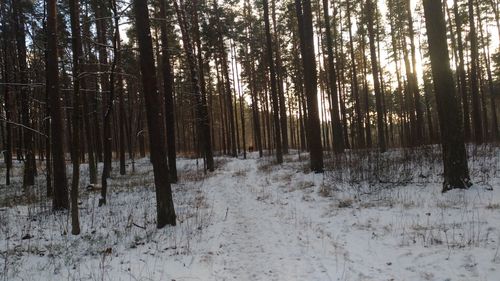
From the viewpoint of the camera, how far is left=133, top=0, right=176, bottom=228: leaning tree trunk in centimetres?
871

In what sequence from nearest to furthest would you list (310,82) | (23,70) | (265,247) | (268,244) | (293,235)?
(265,247) → (268,244) → (293,235) → (310,82) → (23,70)

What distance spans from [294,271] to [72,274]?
351 cm

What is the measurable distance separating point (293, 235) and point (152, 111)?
4080 millimetres

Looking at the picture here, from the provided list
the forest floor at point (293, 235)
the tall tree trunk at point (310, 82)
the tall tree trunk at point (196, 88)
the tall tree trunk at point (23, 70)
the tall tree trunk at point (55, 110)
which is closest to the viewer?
the forest floor at point (293, 235)

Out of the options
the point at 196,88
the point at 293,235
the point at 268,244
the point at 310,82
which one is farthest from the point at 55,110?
the point at 196,88

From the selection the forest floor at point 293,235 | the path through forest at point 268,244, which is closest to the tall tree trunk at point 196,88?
the forest floor at point 293,235

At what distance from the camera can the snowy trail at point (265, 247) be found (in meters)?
6.09

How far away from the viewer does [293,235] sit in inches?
314

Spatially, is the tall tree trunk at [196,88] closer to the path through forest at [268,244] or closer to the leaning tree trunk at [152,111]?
the path through forest at [268,244]

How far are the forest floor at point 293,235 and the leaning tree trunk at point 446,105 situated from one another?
0.51 m

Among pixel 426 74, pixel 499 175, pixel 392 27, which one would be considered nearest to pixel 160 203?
pixel 499 175

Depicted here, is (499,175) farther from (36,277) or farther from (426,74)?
(426,74)

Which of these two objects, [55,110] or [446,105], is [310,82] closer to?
[446,105]

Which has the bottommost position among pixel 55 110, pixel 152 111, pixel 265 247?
pixel 265 247
